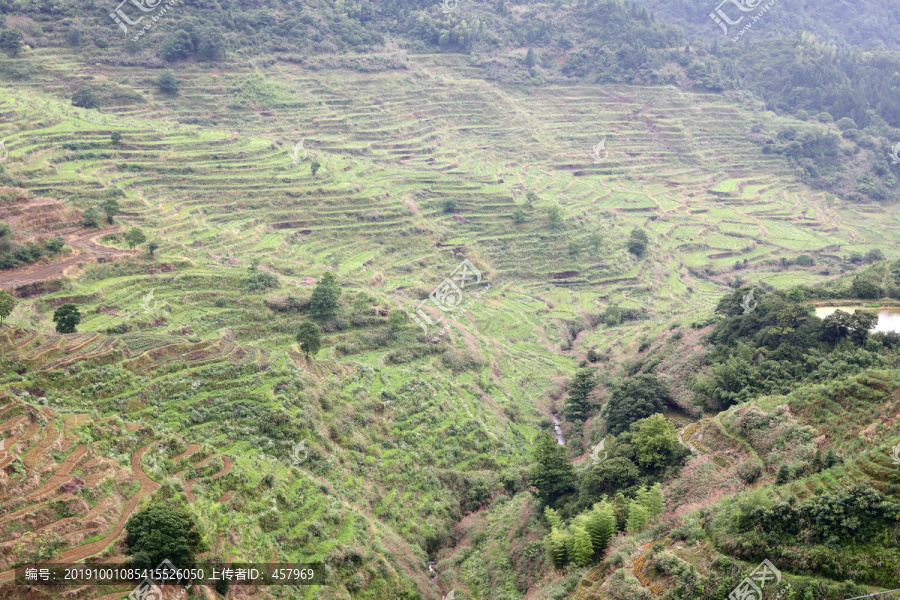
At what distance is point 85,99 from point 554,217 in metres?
46.9

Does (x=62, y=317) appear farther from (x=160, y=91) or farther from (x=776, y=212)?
(x=776, y=212)

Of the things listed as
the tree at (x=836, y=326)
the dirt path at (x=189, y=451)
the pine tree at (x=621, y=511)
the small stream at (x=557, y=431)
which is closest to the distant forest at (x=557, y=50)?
the small stream at (x=557, y=431)

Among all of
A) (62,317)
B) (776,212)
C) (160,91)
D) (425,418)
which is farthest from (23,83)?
(776,212)

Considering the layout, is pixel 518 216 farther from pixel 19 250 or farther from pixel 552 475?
pixel 19 250

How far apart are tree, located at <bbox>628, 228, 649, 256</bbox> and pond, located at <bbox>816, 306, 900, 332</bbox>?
2982cm

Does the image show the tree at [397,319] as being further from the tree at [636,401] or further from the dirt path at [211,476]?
the dirt path at [211,476]

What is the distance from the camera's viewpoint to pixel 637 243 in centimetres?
6544

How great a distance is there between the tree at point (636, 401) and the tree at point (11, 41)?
68277mm

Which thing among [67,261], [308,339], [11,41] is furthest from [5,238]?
[11,41]

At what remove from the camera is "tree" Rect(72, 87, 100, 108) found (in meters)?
64.8

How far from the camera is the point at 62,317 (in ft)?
102

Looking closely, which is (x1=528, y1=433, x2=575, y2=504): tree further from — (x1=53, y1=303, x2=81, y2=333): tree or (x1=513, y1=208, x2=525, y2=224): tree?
(x1=513, y1=208, x2=525, y2=224): tree

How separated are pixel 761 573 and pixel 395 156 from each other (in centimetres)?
6158

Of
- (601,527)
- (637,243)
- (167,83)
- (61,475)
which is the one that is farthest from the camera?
(167,83)
